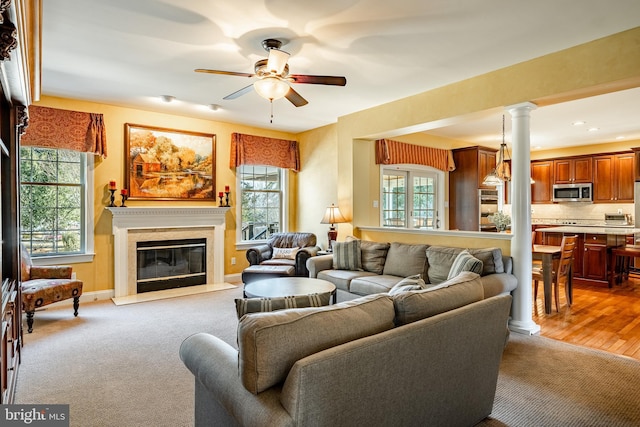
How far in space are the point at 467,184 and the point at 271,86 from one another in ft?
17.6

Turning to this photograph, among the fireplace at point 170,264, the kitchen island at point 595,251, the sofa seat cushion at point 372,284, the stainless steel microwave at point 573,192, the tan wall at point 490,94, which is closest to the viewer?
the tan wall at point 490,94

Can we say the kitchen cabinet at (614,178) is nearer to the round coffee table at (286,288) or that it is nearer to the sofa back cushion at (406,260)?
the sofa back cushion at (406,260)

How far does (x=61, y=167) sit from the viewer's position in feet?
15.8

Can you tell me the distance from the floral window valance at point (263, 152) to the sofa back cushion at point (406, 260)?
2.99 m

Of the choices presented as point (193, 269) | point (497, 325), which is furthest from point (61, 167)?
point (497, 325)

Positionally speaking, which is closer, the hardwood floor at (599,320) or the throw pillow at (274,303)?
the throw pillow at (274,303)

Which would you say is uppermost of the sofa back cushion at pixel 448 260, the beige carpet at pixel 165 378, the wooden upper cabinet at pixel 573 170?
A: the wooden upper cabinet at pixel 573 170

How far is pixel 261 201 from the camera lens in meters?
6.66

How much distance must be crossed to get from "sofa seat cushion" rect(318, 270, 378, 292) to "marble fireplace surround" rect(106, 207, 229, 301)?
215cm

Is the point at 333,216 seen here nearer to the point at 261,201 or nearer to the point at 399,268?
the point at 399,268

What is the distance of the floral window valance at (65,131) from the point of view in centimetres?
445

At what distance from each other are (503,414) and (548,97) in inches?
110

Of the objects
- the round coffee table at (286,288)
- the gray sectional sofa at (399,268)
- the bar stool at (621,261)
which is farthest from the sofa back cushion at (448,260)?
the bar stool at (621,261)

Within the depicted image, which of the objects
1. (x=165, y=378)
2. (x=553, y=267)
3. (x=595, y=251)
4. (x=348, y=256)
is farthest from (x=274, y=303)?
(x=595, y=251)
